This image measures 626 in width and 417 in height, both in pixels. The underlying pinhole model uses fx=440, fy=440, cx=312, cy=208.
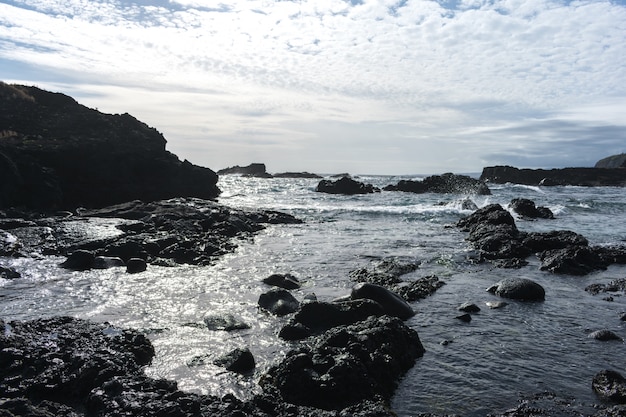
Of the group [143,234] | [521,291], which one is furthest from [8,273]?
[521,291]

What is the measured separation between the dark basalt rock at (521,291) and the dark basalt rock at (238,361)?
29.2 feet

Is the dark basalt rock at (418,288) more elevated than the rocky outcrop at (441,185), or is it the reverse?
A: the rocky outcrop at (441,185)

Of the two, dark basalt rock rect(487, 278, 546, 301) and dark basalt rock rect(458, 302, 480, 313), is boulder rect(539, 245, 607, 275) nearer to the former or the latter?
dark basalt rock rect(487, 278, 546, 301)

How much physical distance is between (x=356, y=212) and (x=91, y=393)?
35.6 m

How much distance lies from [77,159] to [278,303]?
28783mm

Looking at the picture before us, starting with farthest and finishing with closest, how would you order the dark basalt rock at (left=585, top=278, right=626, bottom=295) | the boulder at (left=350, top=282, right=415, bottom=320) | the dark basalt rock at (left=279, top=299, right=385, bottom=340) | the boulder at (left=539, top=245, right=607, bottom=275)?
the boulder at (left=539, top=245, right=607, bottom=275), the dark basalt rock at (left=585, top=278, right=626, bottom=295), the boulder at (left=350, top=282, right=415, bottom=320), the dark basalt rock at (left=279, top=299, right=385, bottom=340)

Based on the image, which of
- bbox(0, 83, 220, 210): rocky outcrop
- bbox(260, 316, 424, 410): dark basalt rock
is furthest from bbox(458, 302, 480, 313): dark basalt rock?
bbox(0, 83, 220, 210): rocky outcrop

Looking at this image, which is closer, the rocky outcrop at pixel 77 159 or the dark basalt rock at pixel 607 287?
the dark basalt rock at pixel 607 287

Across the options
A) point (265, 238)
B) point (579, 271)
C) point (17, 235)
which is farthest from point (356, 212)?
point (17, 235)

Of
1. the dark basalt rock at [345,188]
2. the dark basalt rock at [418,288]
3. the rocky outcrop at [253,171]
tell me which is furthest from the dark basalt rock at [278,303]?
the rocky outcrop at [253,171]

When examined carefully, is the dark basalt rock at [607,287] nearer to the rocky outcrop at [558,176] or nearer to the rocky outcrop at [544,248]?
the rocky outcrop at [544,248]

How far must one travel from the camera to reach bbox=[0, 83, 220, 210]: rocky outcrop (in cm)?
2742

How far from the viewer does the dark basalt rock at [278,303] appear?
12.0 meters

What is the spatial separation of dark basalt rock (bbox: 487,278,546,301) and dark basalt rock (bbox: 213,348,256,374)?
29.2ft
